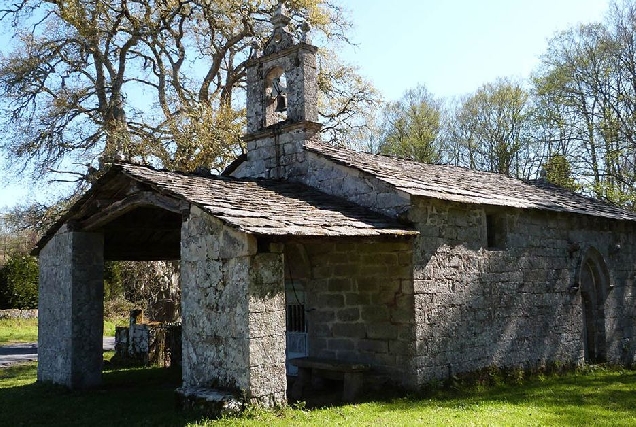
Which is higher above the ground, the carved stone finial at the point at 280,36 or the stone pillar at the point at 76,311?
the carved stone finial at the point at 280,36

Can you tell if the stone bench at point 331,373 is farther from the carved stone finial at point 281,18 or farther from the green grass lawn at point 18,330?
the green grass lawn at point 18,330

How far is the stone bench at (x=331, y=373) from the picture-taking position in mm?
8086

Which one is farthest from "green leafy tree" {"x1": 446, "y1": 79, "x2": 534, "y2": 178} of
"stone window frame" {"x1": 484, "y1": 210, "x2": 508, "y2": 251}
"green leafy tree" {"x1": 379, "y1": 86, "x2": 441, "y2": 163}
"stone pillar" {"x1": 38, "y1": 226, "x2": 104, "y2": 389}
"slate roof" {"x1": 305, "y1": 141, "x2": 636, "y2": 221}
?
"stone pillar" {"x1": 38, "y1": 226, "x2": 104, "y2": 389}

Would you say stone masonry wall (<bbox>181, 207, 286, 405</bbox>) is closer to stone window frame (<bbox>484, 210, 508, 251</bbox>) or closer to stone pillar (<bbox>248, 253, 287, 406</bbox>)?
stone pillar (<bbox>248, 253, 287, 406</bbox>)

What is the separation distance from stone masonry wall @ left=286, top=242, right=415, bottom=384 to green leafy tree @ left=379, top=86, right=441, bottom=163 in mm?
19194

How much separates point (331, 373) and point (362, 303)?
3.42 ft

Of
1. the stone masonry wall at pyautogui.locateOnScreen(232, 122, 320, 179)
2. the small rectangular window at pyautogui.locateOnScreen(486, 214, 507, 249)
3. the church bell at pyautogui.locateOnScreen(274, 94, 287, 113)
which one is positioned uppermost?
the church bell at pyautogui.locateOnScreen(274, 94, 287, 113)

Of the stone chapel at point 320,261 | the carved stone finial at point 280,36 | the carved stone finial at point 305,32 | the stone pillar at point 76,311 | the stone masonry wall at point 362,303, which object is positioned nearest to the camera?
the stone chapel at point 320,261

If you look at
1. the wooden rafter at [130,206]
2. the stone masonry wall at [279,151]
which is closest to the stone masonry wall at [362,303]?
the stone masonry wall at [279,151]

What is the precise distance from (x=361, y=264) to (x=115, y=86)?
11.2 meters

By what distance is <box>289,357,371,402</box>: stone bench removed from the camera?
318 inches

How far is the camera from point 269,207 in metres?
7.48

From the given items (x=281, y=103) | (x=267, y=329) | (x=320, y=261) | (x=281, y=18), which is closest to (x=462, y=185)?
(x=320, y=261)

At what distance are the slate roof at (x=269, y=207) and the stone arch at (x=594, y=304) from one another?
5.64 metres
